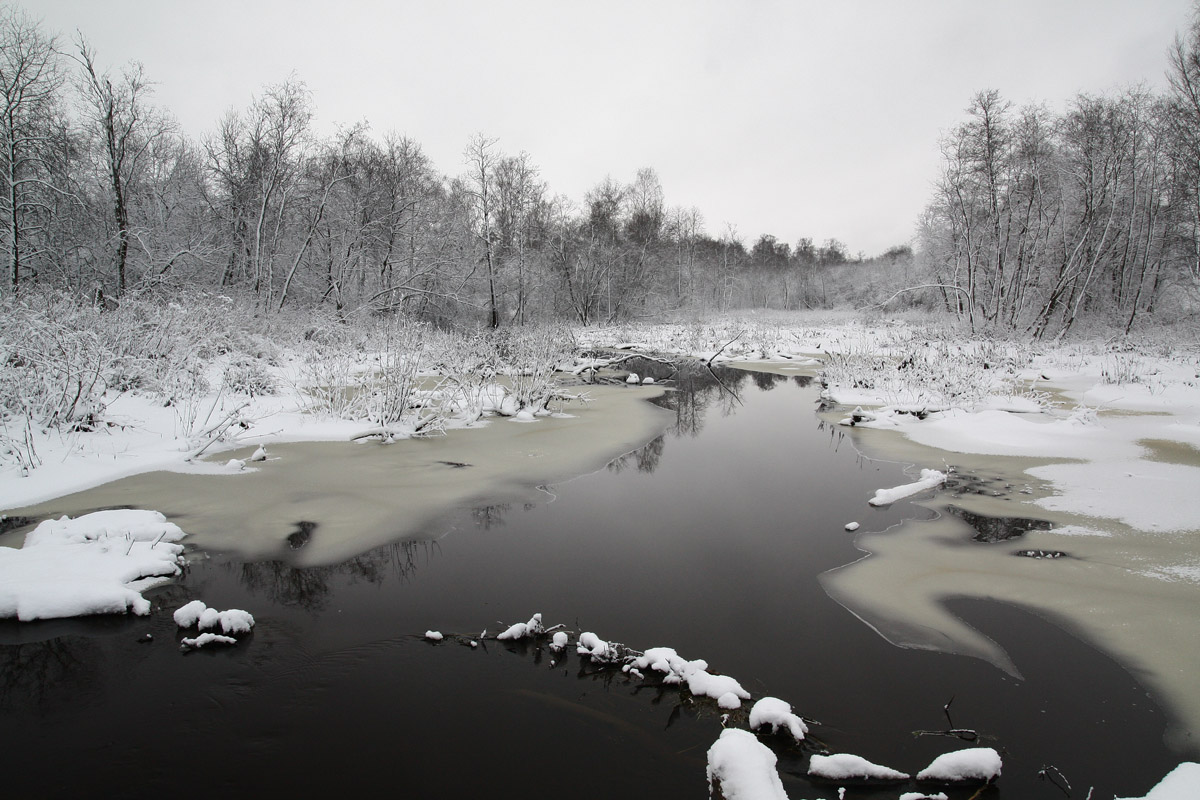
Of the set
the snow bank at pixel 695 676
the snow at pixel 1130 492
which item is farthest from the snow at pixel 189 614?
the snow at pixel 1130 492

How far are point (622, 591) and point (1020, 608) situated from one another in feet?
9.13

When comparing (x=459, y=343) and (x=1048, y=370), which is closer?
(x=459, y=343)

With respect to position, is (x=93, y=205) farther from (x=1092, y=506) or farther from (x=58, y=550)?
(x=1092, y=506)

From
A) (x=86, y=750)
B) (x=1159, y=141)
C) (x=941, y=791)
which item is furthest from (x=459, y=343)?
(x=1159, y=141)

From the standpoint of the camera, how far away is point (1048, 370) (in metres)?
15.4

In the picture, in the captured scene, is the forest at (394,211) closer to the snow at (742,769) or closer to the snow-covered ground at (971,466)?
the snow-covered ground at (971,466)

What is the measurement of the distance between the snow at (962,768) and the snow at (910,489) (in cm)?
384

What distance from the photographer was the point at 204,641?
11.0ft

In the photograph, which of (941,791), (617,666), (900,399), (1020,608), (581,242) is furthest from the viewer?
(581,242)

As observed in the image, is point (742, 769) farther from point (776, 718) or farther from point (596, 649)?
point (596, 649)

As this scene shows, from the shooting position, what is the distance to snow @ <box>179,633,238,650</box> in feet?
11.0

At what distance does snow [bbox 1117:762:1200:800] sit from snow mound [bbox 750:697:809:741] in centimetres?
132

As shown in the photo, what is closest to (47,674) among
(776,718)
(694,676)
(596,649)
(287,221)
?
(596,649)

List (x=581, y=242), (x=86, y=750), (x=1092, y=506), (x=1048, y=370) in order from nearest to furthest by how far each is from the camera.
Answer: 1. (x=86, y=750)
2. (x=1092, y=506)
3. (x=1048, y=370)
4. (x=581, y=242)
